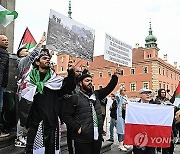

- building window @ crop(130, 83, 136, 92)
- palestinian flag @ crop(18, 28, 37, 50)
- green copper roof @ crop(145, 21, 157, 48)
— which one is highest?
green copper roof @ crop(145, 21, 157, 48)

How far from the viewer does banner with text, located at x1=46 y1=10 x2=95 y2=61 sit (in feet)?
12.8

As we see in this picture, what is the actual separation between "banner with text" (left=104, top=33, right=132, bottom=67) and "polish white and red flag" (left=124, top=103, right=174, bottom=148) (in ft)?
3.02

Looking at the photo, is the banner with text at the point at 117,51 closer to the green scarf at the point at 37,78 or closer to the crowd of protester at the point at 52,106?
the crowd of protester at the point at 52,106

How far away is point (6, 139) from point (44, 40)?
1.50 metres

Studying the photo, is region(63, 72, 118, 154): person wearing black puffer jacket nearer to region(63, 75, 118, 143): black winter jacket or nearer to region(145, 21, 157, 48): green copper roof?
region(63, 75, 118, 143): black winter jacket

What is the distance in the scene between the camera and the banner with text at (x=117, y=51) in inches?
190

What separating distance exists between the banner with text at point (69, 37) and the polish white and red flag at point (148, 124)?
123cm

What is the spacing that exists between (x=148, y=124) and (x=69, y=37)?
192 centimetres

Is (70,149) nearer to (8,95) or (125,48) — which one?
(8,95)

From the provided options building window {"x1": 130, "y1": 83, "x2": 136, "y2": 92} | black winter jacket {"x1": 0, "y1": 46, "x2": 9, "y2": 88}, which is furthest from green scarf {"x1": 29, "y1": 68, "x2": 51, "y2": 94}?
building window {"x1": 130, "y1": 83, "x2": 136, "y2": 92}

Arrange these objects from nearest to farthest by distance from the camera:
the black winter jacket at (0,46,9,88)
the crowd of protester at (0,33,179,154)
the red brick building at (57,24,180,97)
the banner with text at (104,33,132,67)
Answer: the crowd of protester at (0,33,179,154) < the black winter jacket at (0,46,9,88) < the banner with text at (104,33,132,67) < the red brick building at (57,24,180,97)

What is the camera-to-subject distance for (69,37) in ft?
14.2

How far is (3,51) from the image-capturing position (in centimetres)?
372

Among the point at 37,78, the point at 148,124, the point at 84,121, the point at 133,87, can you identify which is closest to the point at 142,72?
the point at 133,87
